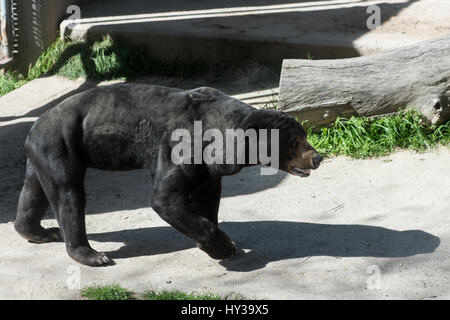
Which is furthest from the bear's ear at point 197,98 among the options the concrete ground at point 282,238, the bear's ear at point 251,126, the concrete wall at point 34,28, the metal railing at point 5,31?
the metal railing at point 5,31

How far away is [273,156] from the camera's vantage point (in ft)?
21.0

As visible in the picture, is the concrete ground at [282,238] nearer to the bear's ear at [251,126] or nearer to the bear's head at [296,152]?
the bear's head at [296,152]

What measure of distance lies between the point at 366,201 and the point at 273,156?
188 cm

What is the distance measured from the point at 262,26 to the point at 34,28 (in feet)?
11.5

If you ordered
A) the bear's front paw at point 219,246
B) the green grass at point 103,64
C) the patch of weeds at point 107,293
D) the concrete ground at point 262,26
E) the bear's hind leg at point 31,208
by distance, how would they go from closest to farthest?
the patch of weeds at point 107,293 < the bear's front paw at point 219,246 < the bear's hind leg at point 31,208 < the concrete ground at point 262,26 < the green grass at point 103,64

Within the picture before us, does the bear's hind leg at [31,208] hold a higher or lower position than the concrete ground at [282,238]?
higher

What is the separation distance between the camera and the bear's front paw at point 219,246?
648cm

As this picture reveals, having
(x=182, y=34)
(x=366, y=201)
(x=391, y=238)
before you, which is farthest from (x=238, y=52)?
(x=391, y=238)

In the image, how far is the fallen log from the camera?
A: 29.4 ft

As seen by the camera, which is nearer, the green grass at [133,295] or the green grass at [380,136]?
the green grass at [133,295]

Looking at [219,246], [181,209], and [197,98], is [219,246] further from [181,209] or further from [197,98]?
[197,98]

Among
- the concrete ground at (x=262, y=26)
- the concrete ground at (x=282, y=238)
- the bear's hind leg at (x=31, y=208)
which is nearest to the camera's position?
the concrete ground at (x=282, y=238)

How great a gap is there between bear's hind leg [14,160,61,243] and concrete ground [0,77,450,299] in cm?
13
